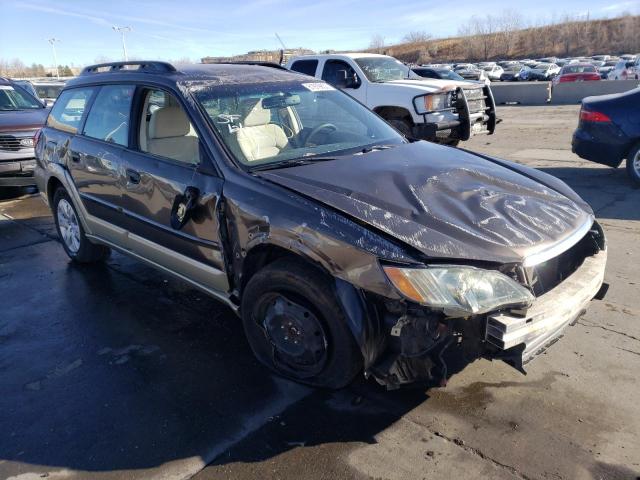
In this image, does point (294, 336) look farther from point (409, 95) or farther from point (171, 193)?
point (409, 95)

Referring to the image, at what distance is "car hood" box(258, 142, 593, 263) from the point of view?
99.7 inches

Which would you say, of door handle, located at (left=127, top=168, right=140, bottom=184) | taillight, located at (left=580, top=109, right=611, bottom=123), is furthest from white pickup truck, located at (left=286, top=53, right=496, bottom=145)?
door handle, located at (left=127, top=168, right=140, bottom=184)

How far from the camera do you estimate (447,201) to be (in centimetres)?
287

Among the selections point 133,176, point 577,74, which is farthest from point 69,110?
point 577,74

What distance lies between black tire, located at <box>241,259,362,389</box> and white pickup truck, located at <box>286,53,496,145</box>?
20.9 feet

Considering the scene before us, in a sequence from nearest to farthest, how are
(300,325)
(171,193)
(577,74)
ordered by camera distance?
(300,325), (171,193), (577,74)

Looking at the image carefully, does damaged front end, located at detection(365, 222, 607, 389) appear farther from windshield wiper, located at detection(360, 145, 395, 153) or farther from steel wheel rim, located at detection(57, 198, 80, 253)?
steel wheel rim, located at detection(57, 198, 80, 253)

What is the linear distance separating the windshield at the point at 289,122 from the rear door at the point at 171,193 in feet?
0.75

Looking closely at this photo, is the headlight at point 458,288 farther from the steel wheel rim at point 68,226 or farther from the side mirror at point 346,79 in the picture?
the side mirror at point 346,79

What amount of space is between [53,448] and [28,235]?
14.9ft

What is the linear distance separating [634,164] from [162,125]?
6.72m

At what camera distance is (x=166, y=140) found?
384cm

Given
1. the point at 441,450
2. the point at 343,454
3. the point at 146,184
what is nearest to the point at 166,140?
the point at 146,184

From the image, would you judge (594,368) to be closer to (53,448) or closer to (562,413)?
(562,413)
